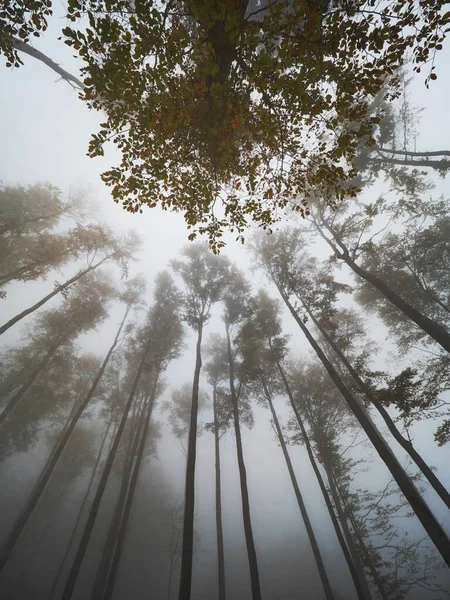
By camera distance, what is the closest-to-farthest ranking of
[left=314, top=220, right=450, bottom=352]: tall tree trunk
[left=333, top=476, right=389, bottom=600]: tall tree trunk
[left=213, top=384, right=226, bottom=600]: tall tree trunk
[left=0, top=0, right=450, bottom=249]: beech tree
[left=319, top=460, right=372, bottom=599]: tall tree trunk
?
1. [left=0, top=0, right=450, bottom=249]: beech tree
2. [left=314, top=220, right=450, bottom=352]: tall tree trunk
3. [left=333, top=476, right=389, bottom=600]: tall tree trunk
4. [left=319, top=460, right=372, bottom=599]: tall tree trunk
5. [left=213, top=384, right=226, bottom=600]: tall tree trunk

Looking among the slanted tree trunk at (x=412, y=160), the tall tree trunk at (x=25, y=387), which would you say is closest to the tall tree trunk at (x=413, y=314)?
the slanted tree trunk at (x=412, y=160)

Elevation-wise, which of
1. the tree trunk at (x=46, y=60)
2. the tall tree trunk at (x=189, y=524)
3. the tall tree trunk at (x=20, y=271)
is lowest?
the tall tree trunk at (x=189, y=524)

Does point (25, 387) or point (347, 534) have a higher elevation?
point (25, 387)

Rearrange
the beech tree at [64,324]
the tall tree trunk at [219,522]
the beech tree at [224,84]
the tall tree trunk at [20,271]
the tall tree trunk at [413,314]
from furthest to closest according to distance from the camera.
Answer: the beech tree at [64,324] → the tall tree trunk at [20,271] → the tall tree trunk at [219,522] → the tall tree trunk at [413,314] → the beech tree at [224,84]

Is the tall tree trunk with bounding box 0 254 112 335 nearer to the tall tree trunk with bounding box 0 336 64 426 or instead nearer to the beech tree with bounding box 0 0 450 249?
the tall tree trunk with bounding box 0 336 64 426

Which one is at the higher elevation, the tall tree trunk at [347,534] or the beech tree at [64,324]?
the beech tree at [64,324]

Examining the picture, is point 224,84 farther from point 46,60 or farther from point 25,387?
point 25,387

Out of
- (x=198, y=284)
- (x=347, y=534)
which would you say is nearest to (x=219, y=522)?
(x=347, y=534)

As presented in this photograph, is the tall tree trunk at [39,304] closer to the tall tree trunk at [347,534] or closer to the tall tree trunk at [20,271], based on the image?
the tall tree trunk at [20,271]

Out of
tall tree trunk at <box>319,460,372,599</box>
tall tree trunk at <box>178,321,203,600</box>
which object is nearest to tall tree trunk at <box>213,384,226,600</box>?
tall tree trunk at <box>319,460,372,599</box>

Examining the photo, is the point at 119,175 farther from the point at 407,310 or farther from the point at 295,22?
the point at 407,310

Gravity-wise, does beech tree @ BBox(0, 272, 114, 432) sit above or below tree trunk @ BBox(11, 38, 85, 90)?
above

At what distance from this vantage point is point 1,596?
14734 mm

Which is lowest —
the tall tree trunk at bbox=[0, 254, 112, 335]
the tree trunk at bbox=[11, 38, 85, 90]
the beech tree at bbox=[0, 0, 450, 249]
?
the beech tree at bbox=[0, 0, 450, 249]
